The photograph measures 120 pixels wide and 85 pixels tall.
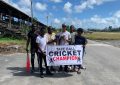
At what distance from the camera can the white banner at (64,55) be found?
41.3ft

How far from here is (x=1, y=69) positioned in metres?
14.1

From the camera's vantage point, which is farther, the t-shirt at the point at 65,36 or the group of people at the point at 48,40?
the t-shirt at the point at 65,36

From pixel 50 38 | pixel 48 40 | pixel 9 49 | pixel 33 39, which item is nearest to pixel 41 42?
pixel 33 39

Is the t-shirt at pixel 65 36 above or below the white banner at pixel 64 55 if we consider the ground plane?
above

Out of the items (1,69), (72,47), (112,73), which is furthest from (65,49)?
(1,69)

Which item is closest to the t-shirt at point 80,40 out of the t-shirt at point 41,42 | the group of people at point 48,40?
the group of people at point 48,40

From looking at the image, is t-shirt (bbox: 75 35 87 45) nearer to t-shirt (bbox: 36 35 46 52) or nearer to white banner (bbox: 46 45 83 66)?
white banner (bbox: 46 45 83 66)

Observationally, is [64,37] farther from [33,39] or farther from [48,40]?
[33,39]

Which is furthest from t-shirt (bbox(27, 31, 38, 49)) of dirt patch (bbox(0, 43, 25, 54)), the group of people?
dirt patch (bbox(0, 43, 25, 54))

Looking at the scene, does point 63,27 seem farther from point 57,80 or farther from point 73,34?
point 57,80

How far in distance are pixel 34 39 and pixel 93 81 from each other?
9.20 feet

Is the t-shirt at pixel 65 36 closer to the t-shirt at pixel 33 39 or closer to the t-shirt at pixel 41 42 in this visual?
the t-shirt at pixel 41 42

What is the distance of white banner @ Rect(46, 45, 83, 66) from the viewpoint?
41.3 feet

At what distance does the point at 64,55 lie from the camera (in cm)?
1276
